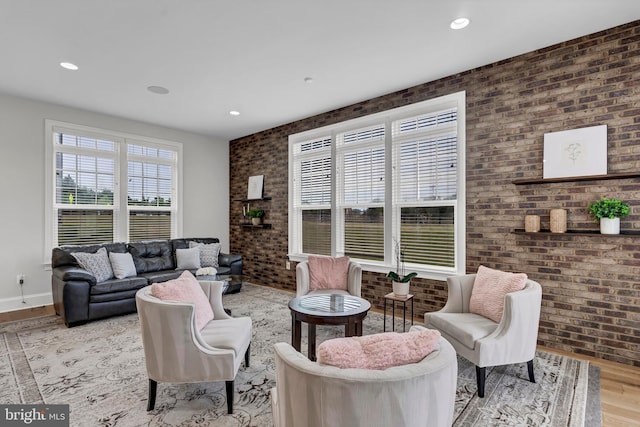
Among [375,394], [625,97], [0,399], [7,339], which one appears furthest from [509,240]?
[7,339]

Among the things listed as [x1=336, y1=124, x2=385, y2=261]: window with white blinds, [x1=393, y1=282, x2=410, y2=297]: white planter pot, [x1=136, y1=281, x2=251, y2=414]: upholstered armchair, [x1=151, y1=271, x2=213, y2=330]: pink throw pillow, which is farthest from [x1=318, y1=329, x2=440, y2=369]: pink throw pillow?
[x1=336, y1=124, x2=385, y2=261]: window with white blinds

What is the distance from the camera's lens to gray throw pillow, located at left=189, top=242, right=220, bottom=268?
5527mm

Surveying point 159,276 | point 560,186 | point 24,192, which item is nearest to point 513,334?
point 560,186

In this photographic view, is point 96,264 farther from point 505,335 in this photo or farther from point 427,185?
point 505,335

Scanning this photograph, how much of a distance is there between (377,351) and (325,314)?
1.46 m

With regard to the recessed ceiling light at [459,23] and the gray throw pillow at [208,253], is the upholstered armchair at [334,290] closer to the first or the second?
the gray throw pillow at [208,253]

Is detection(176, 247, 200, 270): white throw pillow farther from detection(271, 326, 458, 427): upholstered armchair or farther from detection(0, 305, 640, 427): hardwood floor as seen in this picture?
detection(0, 305, 640, 427): hardwood floor

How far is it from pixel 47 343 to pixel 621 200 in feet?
18.6

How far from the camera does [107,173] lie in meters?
5.41

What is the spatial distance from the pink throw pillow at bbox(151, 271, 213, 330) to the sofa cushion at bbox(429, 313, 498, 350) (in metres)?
1.93

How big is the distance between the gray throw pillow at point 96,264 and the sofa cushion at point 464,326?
13.6 ft

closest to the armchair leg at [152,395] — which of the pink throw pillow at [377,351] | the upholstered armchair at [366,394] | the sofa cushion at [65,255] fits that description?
the upholstered armchair at [366,394]

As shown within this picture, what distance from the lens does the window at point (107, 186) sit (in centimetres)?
491

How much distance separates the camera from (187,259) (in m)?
5.32
